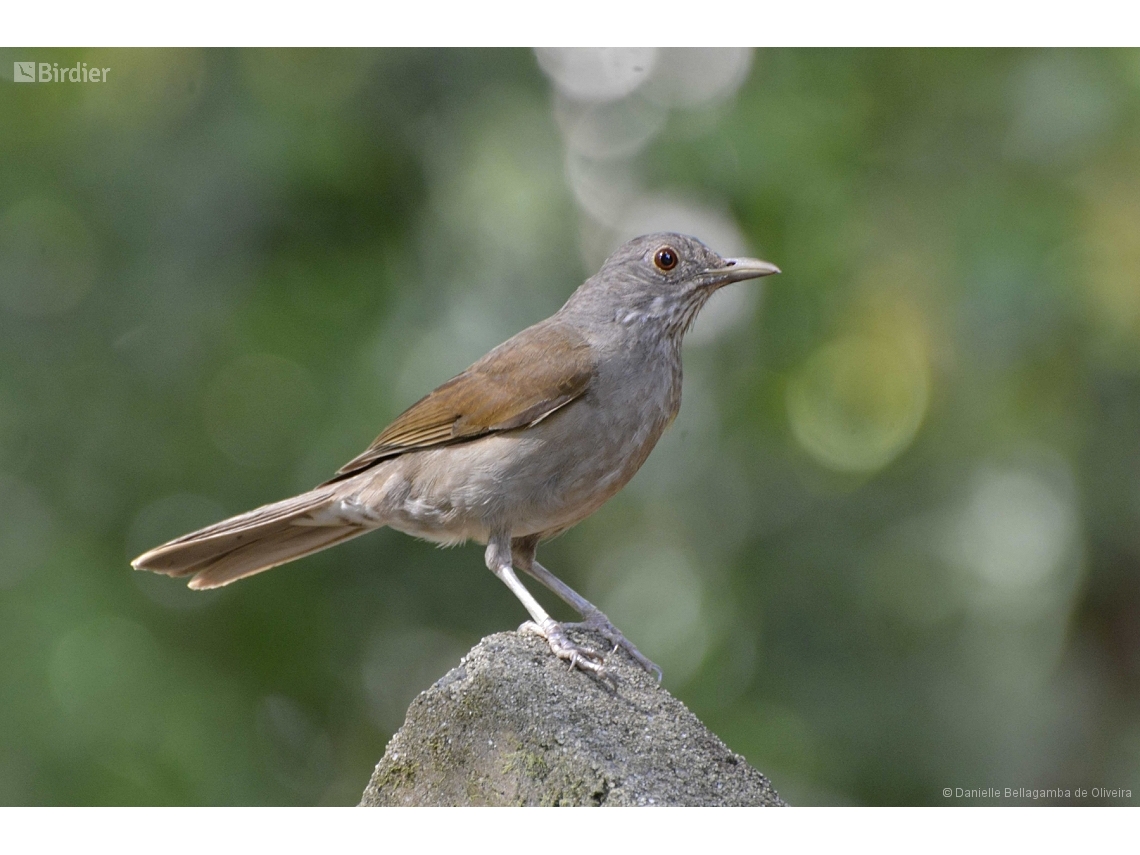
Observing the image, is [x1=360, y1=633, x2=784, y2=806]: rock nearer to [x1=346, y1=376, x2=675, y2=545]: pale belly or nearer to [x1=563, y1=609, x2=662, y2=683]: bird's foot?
[x1=563, y1=609, x2=662, y2=683]: bird's foot

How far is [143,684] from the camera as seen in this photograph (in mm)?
7102

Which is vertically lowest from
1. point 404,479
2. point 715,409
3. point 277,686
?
point 277,686

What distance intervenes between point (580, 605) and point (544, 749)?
4.73 ft

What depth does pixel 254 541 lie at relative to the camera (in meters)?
4.99

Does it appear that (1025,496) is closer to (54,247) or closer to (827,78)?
(827,78)

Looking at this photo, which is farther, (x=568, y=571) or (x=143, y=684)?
(x=568, y=571)

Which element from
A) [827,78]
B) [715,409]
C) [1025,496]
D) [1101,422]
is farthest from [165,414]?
[1101,422]

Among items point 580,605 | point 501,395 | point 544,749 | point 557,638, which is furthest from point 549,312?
point 544,749

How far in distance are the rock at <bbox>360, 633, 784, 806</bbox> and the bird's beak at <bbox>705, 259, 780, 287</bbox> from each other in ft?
7.03

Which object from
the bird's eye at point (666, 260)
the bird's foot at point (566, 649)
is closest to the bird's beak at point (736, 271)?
the bird's eye at point (666, 260)

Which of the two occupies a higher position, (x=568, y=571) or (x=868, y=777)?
(x=568, y=571)

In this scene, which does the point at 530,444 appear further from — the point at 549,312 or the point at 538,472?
the point at 549,312

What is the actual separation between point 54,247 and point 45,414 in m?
1.23

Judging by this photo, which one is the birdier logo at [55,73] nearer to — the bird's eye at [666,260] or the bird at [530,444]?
the bird at [530,444]
